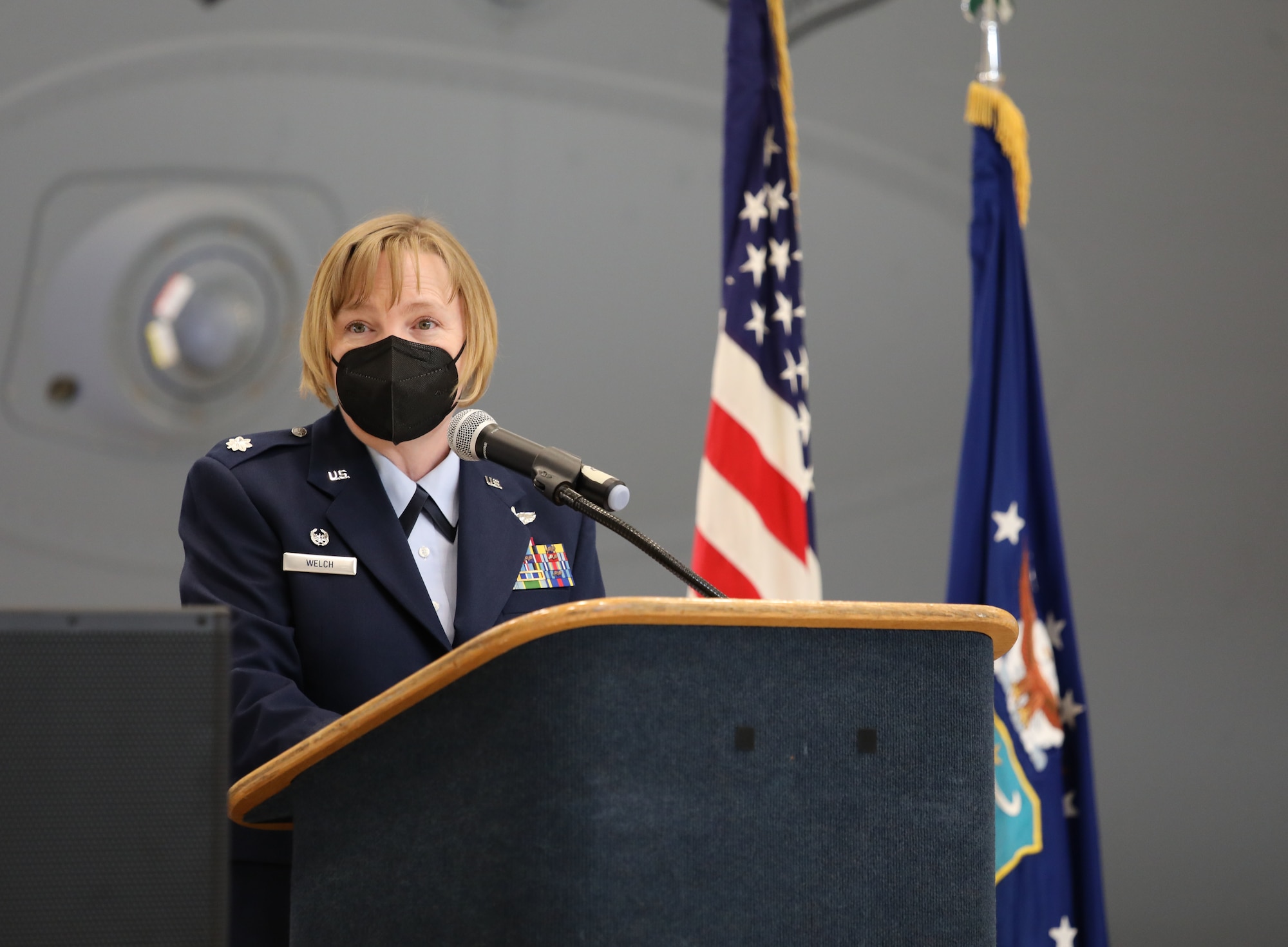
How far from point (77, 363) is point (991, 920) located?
259 centimetres

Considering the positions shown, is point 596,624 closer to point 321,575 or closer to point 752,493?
point 321,575

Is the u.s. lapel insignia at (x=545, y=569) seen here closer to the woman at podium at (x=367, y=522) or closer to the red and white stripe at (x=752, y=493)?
the woman at podium at (x=367, y=522)

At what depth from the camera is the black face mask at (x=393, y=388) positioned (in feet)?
4.27

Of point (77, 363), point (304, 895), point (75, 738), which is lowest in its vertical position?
point (304, 895)

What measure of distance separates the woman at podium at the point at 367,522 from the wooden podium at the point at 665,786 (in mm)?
218

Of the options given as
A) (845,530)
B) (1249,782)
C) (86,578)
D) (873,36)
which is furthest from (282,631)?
(1249,782)

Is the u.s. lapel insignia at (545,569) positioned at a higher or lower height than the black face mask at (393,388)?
lower

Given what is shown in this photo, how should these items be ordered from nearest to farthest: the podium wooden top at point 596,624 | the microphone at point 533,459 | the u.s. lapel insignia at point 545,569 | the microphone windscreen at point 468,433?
1. the podium wooden top at point 596,624
2. the microphone at point 533,459
3. the microphone windscreen at point 468,433
4. the u.s. lapel insignia at point 545,569

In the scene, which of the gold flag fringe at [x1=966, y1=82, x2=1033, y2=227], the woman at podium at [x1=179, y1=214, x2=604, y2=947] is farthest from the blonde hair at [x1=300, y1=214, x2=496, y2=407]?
the gold flag fringe at [x1=966, y1=82, x2=1033, y2=227]

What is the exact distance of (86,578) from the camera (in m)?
2.84

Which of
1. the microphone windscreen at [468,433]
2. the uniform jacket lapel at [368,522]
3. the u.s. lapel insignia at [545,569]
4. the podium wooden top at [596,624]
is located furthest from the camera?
the u.s. lapel insignia at [545,569]

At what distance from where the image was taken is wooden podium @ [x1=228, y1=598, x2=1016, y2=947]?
80 cm

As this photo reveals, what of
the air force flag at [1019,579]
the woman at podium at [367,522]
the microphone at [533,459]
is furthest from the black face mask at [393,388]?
the air force flag at [1019,579]

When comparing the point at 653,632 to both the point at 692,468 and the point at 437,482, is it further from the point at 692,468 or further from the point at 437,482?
the point at 692,468
